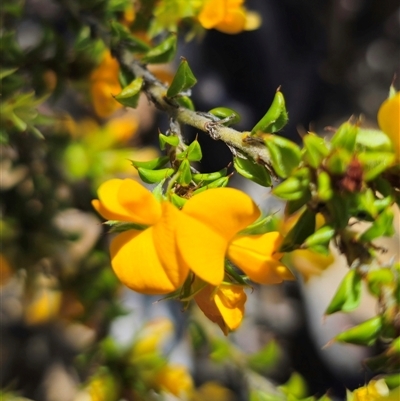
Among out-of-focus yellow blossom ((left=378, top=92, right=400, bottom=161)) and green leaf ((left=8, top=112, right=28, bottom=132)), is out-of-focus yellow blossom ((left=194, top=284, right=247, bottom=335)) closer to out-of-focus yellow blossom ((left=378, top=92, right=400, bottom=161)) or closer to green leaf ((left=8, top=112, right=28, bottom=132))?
out-of-focus yellow blossom ((left=378, top=92, right=400, bottom=161))

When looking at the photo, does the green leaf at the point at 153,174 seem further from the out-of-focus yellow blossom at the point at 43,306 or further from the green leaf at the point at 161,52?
the out-of-focus yellow blossom at the point at 43,306

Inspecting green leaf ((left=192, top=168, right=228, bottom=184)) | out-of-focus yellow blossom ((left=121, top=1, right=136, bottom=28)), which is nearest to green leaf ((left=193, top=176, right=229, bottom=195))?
green leaf ((left=192, top=168, right=228, bottom=184))

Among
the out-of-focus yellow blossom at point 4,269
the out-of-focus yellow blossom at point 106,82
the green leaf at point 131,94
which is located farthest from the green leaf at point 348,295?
the out-of-focus yellow blossom at point 4,269

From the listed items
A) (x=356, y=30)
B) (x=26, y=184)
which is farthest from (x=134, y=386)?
(x=356, y=30)

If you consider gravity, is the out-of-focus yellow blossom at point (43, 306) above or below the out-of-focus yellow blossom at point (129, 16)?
below

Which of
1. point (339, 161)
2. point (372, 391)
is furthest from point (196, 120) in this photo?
point (372, 391)

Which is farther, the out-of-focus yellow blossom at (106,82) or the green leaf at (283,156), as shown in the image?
the out-of-focus yellow blossom at (106,82)

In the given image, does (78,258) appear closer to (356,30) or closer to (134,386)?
(134,386)
